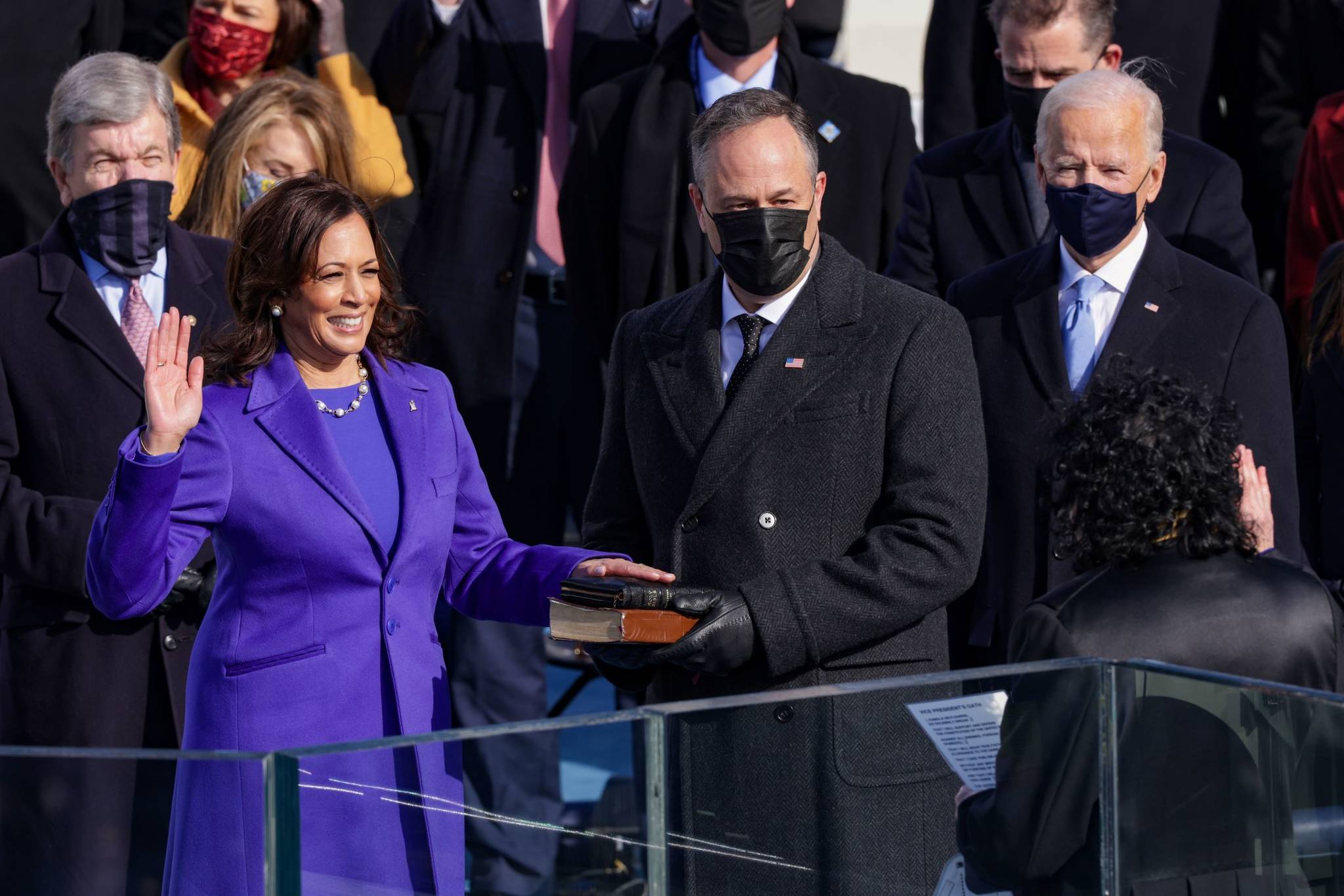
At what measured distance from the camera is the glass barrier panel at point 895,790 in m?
2.61

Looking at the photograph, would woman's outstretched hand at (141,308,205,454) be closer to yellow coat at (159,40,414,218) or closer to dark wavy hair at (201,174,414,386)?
dark wavy hair at (201,174,414,386)

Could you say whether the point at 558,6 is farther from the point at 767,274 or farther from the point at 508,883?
the point at 508,883

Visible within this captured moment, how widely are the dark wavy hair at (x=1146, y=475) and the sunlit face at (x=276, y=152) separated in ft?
8.29

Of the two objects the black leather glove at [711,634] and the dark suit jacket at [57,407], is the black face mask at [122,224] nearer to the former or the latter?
the dark suit jacket at [57,407]

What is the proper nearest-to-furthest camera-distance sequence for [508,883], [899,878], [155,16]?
[508,883] → [899,878] → [155,16]

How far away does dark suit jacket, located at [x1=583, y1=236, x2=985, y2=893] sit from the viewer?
10.4 ft

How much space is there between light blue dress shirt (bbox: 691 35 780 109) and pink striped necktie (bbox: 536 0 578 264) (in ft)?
2.22

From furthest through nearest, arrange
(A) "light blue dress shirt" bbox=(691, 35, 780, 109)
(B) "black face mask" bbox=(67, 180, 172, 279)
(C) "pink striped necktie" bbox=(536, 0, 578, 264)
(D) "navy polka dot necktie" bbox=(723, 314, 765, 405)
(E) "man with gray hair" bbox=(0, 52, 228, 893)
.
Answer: (C) "pink striped necktie" bbox=(536, 0, 578, 264) → (A) "light blue dress shirt" bbox=(691, 35, 780, 109) → (B) "black face mask" bbox=(67, 180, 172, 279) → (E) "man with gray hair" bbox=(0, 52, 228, 893) → (D) "navy polka dot necktie" bbox=(723, 314, 765, 405)

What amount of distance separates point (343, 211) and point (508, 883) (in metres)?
1.33

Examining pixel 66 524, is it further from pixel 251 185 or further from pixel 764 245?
pixel 764 245

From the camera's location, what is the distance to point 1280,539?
3.85m

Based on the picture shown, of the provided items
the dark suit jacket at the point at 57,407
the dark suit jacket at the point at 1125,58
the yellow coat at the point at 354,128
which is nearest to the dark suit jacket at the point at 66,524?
the dark suit jacket at the point at 57,407

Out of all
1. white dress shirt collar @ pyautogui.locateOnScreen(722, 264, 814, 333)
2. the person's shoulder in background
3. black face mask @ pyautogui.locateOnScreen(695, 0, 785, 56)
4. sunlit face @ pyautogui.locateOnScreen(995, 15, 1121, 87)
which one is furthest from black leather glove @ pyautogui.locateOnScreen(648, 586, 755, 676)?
black face mask @ pyautogui.locateOnScreen(695, 0, 785, 56)

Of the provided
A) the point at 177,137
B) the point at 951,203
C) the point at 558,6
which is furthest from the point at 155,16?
the point at 951,203
